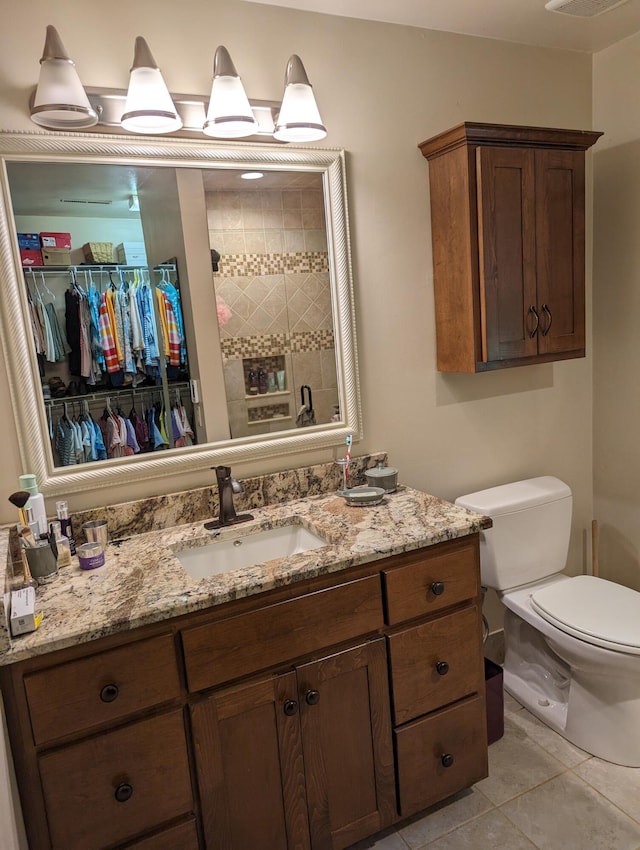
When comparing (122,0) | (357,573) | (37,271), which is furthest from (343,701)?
(122,0)

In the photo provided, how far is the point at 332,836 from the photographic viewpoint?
1632 mm

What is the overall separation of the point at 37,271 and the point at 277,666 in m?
1.22

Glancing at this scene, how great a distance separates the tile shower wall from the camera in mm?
1916

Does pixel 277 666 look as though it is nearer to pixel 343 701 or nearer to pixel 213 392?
pixel 343 701

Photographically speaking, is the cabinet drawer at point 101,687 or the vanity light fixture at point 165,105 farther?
the vanity light fixture at point 165,105

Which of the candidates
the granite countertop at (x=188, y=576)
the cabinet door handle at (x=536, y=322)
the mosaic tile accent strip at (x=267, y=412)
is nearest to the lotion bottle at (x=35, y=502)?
the granite countertop at (x=188, y=576)

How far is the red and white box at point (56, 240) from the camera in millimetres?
1641

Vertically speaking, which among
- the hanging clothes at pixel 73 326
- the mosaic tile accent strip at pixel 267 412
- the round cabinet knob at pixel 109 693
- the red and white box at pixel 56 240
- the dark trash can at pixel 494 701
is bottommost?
the dark trash can at pixel 494 701

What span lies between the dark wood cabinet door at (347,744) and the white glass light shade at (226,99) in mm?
1495

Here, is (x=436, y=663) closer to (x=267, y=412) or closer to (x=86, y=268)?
(x=267, y=412)

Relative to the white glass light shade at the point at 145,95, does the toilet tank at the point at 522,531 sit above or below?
below

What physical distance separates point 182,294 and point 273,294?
30 centimetres

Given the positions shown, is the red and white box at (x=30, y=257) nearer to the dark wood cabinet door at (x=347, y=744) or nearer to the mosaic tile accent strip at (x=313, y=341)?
the mosaic tile accent strip at (x=313, y=341)

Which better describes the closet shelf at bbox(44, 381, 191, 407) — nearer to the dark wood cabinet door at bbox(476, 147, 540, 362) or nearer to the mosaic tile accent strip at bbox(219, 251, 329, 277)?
the mosaic tile accent strip at bbox(219, 251, 329, 277)
